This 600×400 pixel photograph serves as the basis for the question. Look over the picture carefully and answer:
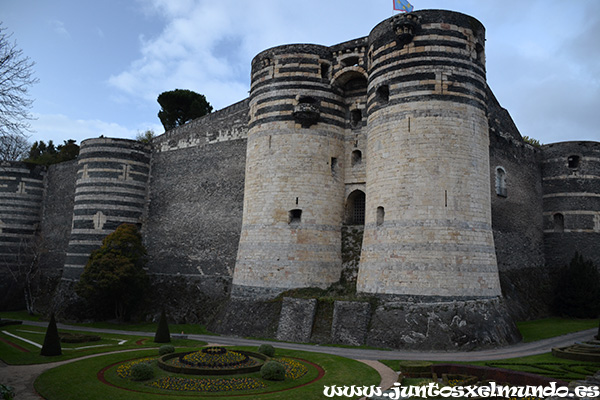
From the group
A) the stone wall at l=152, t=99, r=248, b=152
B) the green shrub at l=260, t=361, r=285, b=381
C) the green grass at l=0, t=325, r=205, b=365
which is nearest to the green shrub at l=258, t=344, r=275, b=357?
the green shrub at l=260, t=361, r=285, b=381

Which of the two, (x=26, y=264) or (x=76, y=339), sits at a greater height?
(x=26, y=264)

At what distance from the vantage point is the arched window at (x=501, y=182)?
98.4 ft

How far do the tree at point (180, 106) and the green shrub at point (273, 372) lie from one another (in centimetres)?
4025

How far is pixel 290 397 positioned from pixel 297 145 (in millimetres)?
16043

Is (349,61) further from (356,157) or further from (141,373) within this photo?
(141,373)

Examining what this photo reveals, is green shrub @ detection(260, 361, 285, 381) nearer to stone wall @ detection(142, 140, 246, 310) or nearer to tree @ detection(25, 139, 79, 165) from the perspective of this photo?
stone wall @ detection(142, 140, 246, 310)

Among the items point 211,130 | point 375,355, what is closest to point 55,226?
point 211,130

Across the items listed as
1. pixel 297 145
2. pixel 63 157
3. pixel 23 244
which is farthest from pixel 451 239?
pixel 63 157

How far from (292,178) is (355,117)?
5.60 meters

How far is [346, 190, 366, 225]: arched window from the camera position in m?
27.3

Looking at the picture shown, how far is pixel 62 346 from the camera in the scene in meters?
21.3

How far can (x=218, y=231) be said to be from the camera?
31938 millimetres

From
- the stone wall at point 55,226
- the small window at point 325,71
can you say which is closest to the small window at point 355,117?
the small window at point 325,71

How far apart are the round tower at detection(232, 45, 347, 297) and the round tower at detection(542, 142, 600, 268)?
58.2 feet
